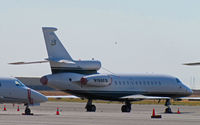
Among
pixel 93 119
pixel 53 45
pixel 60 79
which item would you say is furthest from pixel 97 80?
pixel 93 119

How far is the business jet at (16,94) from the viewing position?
119ft

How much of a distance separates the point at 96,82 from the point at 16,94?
1174 cm

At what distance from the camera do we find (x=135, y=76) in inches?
2036

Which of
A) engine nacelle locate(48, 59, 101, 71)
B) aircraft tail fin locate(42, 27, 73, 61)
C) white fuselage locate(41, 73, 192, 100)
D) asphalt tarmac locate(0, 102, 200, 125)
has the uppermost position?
aircraft tail fin locate(42, 27, 73, 61)

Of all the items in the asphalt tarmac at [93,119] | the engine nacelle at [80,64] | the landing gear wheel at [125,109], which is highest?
the engine nacelle at [80,64]

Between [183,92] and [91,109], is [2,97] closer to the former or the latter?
[91,109]

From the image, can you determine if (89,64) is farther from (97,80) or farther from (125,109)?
(125,109)

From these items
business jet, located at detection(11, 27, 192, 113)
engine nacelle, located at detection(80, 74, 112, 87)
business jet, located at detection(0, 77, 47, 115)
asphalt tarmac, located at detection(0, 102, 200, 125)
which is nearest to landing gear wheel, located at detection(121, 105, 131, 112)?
business jet, located at detection(11, 27, 192, 113)

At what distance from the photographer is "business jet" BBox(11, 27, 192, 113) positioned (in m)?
45.5

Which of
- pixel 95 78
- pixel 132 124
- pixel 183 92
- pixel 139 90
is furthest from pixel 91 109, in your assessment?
pixel 132 124

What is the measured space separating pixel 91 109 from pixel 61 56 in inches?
192

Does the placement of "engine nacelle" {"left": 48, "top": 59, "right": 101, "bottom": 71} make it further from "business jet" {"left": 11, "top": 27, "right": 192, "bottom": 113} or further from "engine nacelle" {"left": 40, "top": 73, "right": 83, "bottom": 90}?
"engine nacelle" {"left": 40, "top": 73, "right": 83, "bottom": 90}

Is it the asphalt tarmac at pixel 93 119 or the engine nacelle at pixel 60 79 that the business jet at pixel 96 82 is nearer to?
the engine nacelle at pixel 60 79

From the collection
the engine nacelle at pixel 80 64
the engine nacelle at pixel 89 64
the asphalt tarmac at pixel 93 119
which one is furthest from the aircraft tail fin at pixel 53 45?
the asphalt tarmac at pixel 93 119
